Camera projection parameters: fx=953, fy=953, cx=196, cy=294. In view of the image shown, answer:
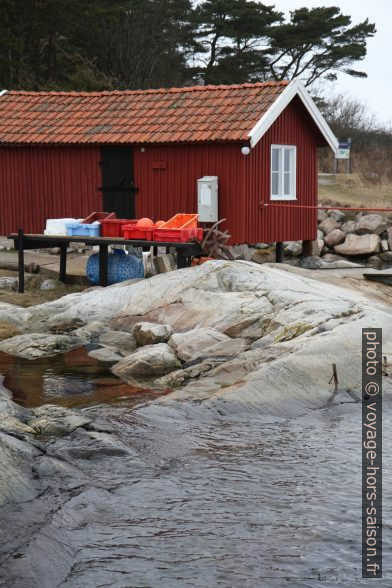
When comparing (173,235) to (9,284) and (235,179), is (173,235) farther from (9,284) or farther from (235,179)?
(9,284)

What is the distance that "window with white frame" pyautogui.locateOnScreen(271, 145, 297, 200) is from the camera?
19.7 meters

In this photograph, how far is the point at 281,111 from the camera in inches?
744

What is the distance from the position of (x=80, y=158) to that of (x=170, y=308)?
21.7 feet

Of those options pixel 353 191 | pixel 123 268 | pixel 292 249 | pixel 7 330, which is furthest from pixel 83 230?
pixel 353 191

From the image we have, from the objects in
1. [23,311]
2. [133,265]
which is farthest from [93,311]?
[133,265]

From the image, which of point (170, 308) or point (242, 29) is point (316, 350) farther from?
point (242, 29)

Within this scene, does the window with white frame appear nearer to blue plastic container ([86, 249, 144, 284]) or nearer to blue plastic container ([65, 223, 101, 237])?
blue plastic container ([86, 249, 144, 284])

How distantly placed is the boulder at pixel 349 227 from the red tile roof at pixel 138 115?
33.7 ft

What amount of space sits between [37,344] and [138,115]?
7.60 meters

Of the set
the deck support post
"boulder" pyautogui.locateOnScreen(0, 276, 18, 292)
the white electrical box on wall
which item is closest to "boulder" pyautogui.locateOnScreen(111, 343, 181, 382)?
"boulder" pyautogui.locateOnScreen(0, 276, 18, 292)

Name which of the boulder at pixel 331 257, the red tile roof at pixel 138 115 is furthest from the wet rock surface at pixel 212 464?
the boulder at pixel 331 257

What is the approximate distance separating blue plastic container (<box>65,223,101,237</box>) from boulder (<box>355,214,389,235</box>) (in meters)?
12.8

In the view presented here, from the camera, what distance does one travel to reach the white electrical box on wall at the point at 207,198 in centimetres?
1848

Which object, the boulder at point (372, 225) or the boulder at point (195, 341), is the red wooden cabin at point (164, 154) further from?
the boulder at point (372, 225)
